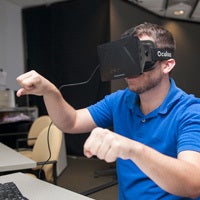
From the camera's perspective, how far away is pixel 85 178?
3.53m

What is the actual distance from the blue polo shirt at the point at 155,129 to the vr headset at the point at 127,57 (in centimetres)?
17

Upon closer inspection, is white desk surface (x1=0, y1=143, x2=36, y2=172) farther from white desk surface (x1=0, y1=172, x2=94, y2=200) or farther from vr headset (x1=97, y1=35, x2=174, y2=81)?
vr headset (x1=97, y1=35, x2=174, y2=81)

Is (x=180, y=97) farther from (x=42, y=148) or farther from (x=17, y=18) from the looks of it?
(x=17, y=18)

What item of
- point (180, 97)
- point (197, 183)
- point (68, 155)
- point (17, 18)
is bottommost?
point (68, 155)

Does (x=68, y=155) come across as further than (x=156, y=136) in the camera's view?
Yes

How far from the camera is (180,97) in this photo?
3.43 ft

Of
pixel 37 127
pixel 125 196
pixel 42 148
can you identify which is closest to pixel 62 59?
pixel 37 127

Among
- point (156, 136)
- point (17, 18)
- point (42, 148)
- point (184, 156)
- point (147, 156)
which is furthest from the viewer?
point (17, 18)

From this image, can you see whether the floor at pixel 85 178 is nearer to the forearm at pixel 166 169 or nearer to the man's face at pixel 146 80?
the man's face at pixel 146 80

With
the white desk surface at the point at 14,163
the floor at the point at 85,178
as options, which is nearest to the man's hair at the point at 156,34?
the white desk surface at the point at 14,163

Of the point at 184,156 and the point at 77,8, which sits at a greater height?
the point at 77,8

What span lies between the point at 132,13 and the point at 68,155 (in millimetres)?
2390

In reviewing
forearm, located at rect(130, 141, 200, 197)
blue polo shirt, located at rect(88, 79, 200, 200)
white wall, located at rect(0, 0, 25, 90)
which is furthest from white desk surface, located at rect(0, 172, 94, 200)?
white wall, located at rect(0, 0, 25, 90)

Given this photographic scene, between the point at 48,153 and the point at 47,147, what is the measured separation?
0.19 feet
